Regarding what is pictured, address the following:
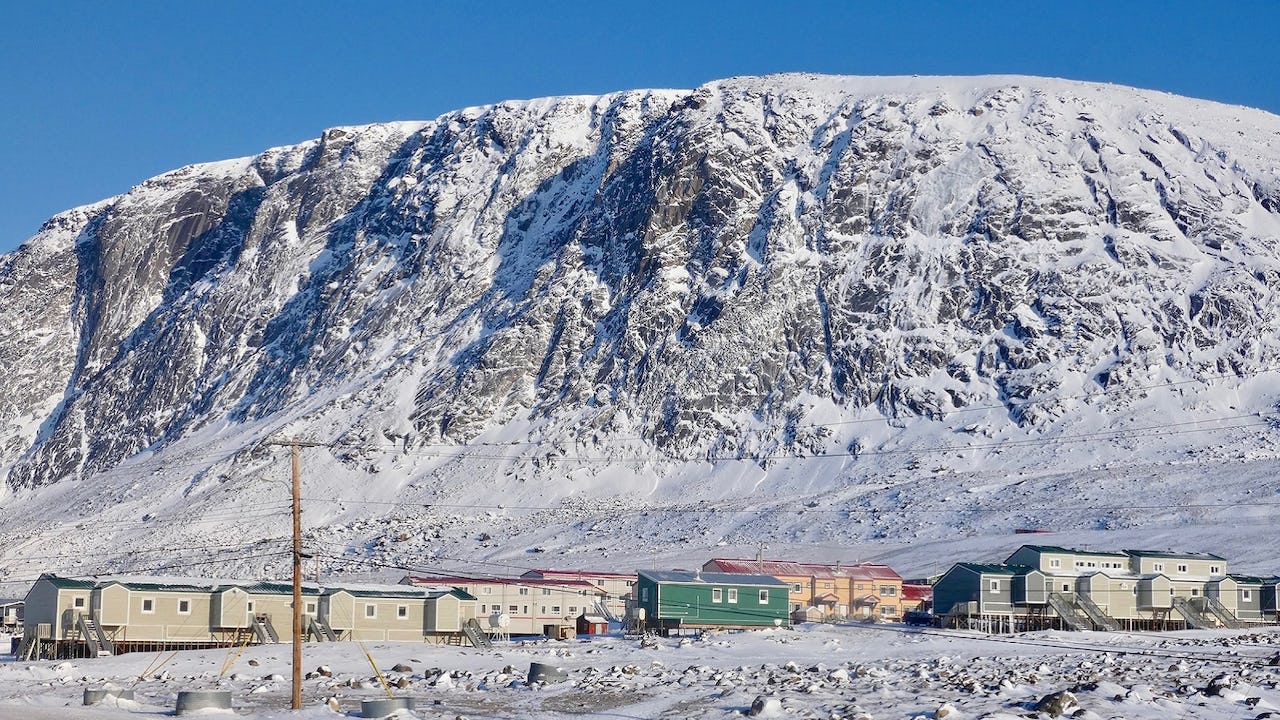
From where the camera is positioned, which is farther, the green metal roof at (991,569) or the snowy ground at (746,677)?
the green metal roof at (991,569)

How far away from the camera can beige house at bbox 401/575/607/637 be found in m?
90.0

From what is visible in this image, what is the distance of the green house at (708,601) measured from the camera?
→ 8225 cm

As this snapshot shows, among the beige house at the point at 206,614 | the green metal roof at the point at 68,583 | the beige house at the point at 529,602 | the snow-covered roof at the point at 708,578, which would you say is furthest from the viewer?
the beige house at the point at 529,602

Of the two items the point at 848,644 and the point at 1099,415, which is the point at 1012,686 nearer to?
the point at 848,644

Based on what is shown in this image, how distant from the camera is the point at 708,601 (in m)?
82.9

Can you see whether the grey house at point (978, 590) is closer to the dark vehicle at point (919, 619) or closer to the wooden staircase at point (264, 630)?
the dark vehicle at point (919, 619)

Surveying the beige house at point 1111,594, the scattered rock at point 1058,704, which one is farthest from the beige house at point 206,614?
the scattered rock at point 1058,704

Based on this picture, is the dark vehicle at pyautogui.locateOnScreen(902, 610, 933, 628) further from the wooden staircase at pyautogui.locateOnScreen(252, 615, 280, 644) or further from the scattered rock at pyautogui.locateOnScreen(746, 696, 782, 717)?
the scattered rock at pyautogui.locateOnScreen(746, 696, 782, 717)

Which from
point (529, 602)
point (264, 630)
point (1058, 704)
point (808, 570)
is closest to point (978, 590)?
point (808, 570)

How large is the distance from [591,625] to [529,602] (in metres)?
3.95

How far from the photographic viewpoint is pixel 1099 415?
18538 cm

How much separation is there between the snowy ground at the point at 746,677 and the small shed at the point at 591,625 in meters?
19.5

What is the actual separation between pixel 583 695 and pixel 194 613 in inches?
1360

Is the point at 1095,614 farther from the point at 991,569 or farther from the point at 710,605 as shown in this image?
the point at 710,605
